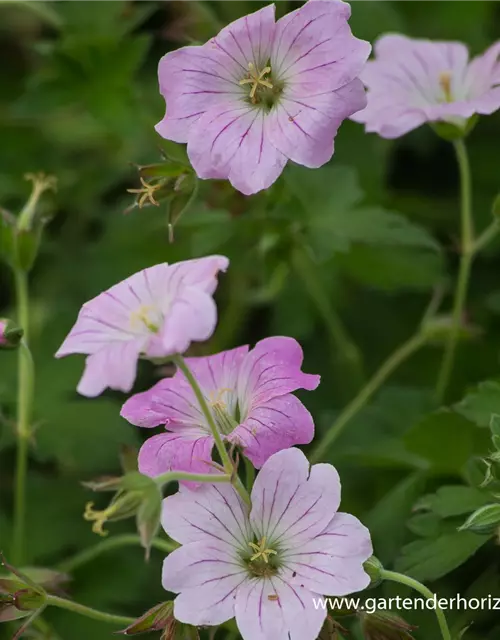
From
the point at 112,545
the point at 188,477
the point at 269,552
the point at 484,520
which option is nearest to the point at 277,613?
the point at 269,552

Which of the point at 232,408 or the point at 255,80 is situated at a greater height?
the point at 255,80

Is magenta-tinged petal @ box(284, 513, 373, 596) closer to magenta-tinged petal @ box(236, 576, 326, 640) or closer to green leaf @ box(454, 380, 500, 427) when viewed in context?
magenta-tinged petal @ box(236, 576, 326, 640)

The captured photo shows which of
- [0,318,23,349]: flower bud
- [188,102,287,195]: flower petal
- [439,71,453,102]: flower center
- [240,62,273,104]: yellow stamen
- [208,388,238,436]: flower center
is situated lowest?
[208,388,238,436]: flower center

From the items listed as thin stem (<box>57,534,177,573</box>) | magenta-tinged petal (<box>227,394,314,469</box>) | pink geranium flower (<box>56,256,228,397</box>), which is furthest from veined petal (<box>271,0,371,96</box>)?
thin stem (<box>57,534,177,573</box>)

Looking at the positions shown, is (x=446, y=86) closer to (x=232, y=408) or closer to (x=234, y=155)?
(x=234, y=155)

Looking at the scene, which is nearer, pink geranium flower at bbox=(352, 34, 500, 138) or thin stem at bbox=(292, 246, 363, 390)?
pink geranium flower at bbox=(352, 34, 500, 138)

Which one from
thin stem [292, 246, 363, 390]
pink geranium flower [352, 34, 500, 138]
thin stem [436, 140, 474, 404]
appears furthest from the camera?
thin stem [292, 246, 363, 390]

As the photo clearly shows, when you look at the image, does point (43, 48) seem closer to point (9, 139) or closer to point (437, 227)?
point (9, 139)
